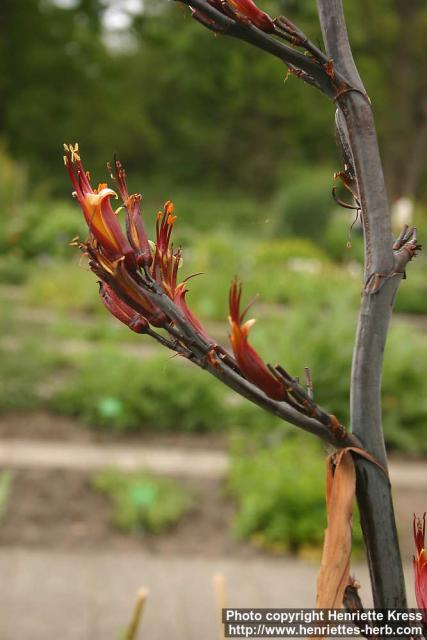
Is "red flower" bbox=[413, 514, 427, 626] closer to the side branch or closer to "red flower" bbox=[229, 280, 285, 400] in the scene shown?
"red flower" bbox=[229, 280, 285, 400]

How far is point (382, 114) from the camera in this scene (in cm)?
3097

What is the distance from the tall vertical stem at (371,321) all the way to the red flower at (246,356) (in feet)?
0.33

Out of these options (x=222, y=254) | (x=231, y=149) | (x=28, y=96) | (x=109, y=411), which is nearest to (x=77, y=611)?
(x=109, y=411)

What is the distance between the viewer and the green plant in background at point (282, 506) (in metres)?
4.80

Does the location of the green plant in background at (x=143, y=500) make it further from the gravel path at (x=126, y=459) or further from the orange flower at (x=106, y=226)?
the orange flower at (x=106, y=226)

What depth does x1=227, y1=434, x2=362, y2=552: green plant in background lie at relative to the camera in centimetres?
480

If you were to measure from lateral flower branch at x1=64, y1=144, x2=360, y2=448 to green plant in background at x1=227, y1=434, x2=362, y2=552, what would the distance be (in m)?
3.96

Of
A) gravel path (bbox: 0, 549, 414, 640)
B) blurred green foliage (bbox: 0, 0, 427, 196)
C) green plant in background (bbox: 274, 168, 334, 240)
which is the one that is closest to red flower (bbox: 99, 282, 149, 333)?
gravel path (bbox: 0, 549, 414, 640)

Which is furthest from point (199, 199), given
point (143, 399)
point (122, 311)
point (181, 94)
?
point (122, 311)

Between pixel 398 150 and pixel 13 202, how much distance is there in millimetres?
17054

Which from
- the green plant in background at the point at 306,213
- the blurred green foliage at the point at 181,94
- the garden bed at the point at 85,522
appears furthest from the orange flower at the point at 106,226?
the blurred green foliage at the point at 181,94

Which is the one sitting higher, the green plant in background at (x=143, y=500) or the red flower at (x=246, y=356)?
the green plant in background at (x=143, y=500)

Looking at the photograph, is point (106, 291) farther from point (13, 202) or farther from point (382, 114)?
point (382, 114)

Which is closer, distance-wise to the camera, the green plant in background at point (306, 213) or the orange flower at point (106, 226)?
the orange flower at point (106, 226)
